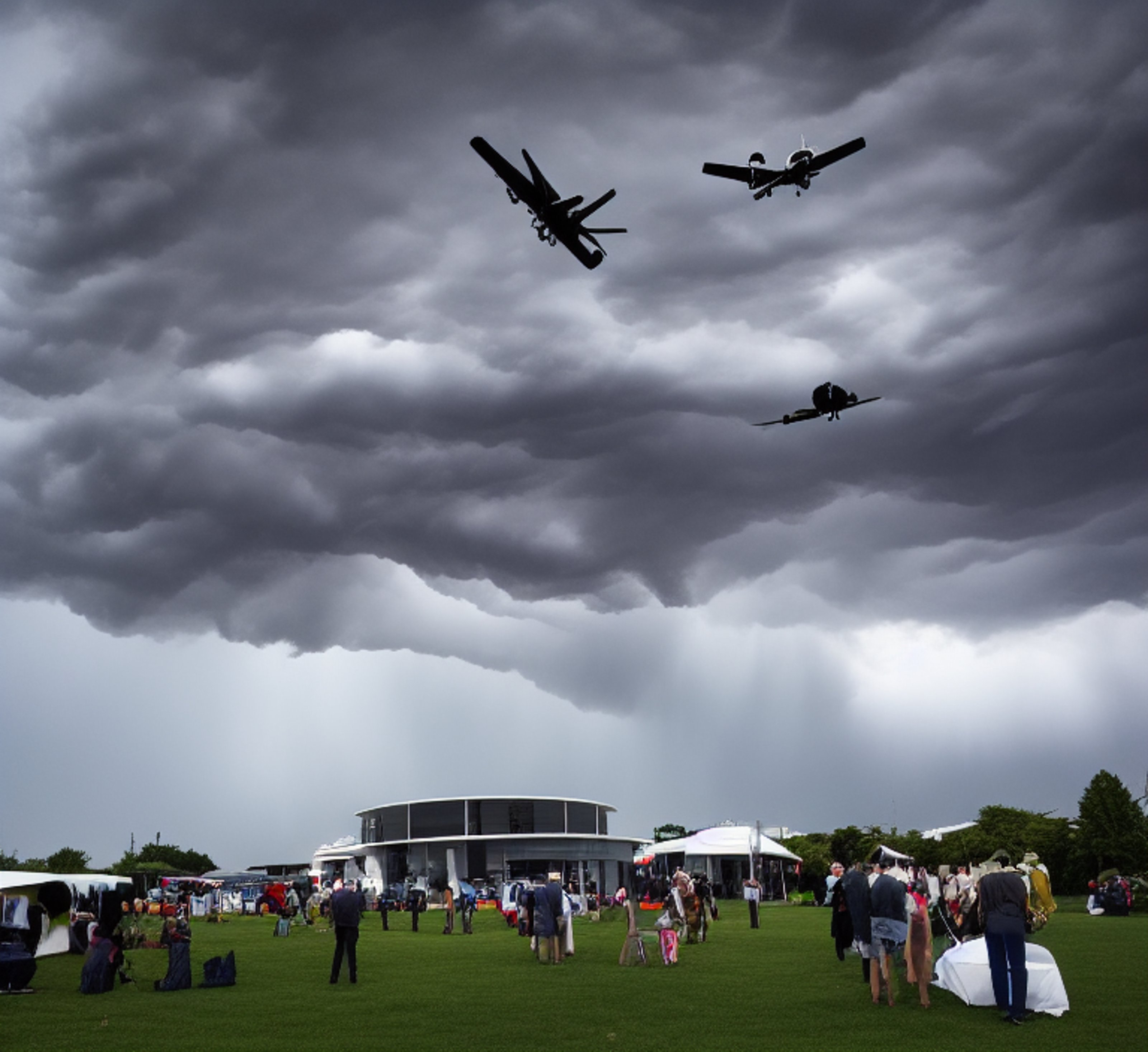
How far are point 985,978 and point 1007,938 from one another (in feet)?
4.75

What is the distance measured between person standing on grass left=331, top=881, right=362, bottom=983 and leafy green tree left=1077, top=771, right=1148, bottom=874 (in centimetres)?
3056

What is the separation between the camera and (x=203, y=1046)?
11.7m

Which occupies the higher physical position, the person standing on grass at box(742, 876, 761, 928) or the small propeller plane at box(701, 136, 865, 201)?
the small propeller plane at box(701, 136, 865, 201)

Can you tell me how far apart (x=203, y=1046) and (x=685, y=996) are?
6470mm

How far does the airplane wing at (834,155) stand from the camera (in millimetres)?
24406

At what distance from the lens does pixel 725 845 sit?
165 ft

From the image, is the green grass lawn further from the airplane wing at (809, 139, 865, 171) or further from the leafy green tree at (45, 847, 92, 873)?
the leafy green tree at (45, 847, 92, 873)

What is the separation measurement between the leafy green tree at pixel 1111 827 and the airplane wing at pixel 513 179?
30.0 meters

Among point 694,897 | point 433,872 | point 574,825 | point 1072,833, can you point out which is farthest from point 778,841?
point 694,897

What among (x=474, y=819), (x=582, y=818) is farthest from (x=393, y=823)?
(x=582, y=818)

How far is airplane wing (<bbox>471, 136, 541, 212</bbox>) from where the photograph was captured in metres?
24.0

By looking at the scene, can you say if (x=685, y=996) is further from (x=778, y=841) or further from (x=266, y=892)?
(x=778, y=841)

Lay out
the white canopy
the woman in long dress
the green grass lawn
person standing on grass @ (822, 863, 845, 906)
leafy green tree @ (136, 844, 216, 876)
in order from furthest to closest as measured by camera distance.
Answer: leafy green tree @ (136, 844, 216, 876), the white canopy, person standing on grass @ (822, 863, 845, 906), the woman in long dress, the green grass lawn

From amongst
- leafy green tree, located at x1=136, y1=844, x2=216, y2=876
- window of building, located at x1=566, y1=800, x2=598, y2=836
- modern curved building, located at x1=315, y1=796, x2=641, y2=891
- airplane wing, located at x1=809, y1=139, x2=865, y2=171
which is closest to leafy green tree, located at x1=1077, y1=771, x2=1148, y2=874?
airplane wing, located at x1=809, y1=139, x2=865, y2=171
